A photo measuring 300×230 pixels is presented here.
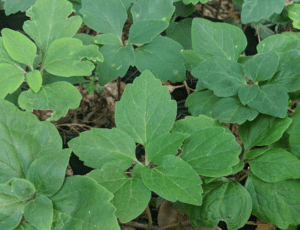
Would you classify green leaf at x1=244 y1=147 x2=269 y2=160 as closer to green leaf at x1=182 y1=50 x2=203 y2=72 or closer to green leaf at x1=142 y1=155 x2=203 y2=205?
green leaf at x1=142 y1=155 x2=203 y2=205

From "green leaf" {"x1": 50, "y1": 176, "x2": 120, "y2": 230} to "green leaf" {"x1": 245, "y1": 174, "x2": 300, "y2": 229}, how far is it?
50 centimetres

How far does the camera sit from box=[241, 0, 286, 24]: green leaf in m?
1.44

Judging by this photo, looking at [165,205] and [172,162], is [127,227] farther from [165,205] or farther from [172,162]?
[172,162]

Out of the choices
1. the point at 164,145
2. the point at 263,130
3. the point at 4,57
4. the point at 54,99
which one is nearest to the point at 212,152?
the point at 164,145

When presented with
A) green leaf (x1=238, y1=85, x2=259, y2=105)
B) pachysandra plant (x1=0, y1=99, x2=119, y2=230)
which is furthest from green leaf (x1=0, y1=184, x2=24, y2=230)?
green leaf (x1=238, y1=85, x2=259, y2=105)

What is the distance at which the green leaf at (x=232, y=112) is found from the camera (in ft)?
3.54

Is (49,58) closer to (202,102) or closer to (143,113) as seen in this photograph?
(143,113)

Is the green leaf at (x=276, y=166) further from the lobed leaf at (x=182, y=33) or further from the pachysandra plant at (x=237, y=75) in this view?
the lobed leaf at (x=182, y=33)

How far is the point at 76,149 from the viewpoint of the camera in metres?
0.95

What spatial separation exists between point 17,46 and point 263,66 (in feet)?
2.97

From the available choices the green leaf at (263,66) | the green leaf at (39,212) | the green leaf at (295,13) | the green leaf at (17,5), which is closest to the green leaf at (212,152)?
the green leaf at (263,66)

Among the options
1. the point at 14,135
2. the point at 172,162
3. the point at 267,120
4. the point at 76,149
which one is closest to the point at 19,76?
the point at 14,135

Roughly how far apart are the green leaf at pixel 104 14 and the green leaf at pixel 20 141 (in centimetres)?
55

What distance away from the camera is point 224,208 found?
3.23ft
